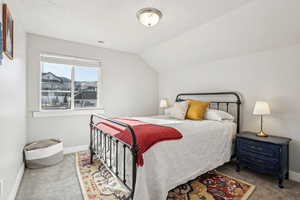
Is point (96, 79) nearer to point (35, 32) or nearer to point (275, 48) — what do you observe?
point (35, 32)

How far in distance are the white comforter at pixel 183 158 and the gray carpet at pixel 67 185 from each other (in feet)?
1.53

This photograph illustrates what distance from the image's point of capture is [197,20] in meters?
2.45

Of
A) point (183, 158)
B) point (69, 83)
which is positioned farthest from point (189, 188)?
point (69, 83)

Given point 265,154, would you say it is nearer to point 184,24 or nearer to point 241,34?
point 241,34

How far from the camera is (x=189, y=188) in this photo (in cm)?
203

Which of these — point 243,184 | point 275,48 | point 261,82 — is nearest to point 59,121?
point 243,184

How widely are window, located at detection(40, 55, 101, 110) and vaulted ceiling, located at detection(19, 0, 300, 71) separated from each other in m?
0.53

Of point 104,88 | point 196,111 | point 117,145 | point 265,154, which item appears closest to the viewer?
point 117,145

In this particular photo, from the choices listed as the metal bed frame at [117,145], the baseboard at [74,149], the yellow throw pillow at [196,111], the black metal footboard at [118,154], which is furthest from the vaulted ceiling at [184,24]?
the baseboard at [74,149]

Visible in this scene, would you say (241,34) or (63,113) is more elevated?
(241,34)

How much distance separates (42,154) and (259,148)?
348cm

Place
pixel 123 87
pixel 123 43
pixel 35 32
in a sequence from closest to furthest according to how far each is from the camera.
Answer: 1. pixel 35 32
2. pixel 123 43
3. pixel 123 87

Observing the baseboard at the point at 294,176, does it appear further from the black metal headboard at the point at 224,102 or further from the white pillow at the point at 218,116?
the white pillow at the point at 218,116

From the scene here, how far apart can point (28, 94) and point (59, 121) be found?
770 millimetres
